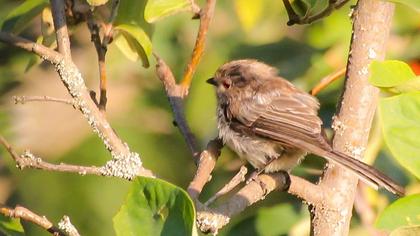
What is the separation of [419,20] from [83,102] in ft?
6.15

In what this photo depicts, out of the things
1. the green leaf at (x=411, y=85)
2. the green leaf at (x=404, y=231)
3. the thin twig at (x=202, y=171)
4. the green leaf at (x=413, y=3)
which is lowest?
the thin twig at (x=202, y=171)

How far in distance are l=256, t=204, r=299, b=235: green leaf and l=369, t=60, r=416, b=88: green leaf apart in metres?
1.48

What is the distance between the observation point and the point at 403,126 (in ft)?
9.08

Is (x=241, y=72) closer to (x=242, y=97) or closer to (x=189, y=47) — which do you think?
(x=242, y=97)

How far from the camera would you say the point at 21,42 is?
3439mm

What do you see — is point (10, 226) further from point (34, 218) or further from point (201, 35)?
point (201, 35)

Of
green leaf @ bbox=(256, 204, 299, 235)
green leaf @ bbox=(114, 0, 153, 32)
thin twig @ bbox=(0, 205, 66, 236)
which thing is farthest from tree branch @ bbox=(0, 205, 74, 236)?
green leaf @ bbox=(256, 204, 299, 235)

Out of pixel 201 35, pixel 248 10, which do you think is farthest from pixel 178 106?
pixel 248 10

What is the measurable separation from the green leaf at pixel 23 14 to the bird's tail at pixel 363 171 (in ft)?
4.10

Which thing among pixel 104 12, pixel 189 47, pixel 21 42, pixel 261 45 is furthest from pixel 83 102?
pixel 189 47

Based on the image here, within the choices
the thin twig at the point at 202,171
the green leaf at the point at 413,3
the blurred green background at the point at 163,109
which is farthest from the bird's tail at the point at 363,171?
the green leaf at the point at 413,3

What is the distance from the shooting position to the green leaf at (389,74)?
113 inches

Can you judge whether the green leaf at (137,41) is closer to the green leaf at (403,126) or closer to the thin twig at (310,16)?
the thin twig at (310,16)

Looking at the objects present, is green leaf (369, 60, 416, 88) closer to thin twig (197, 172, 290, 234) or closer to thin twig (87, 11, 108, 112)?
thin twig (197, 172, 290, 234)
